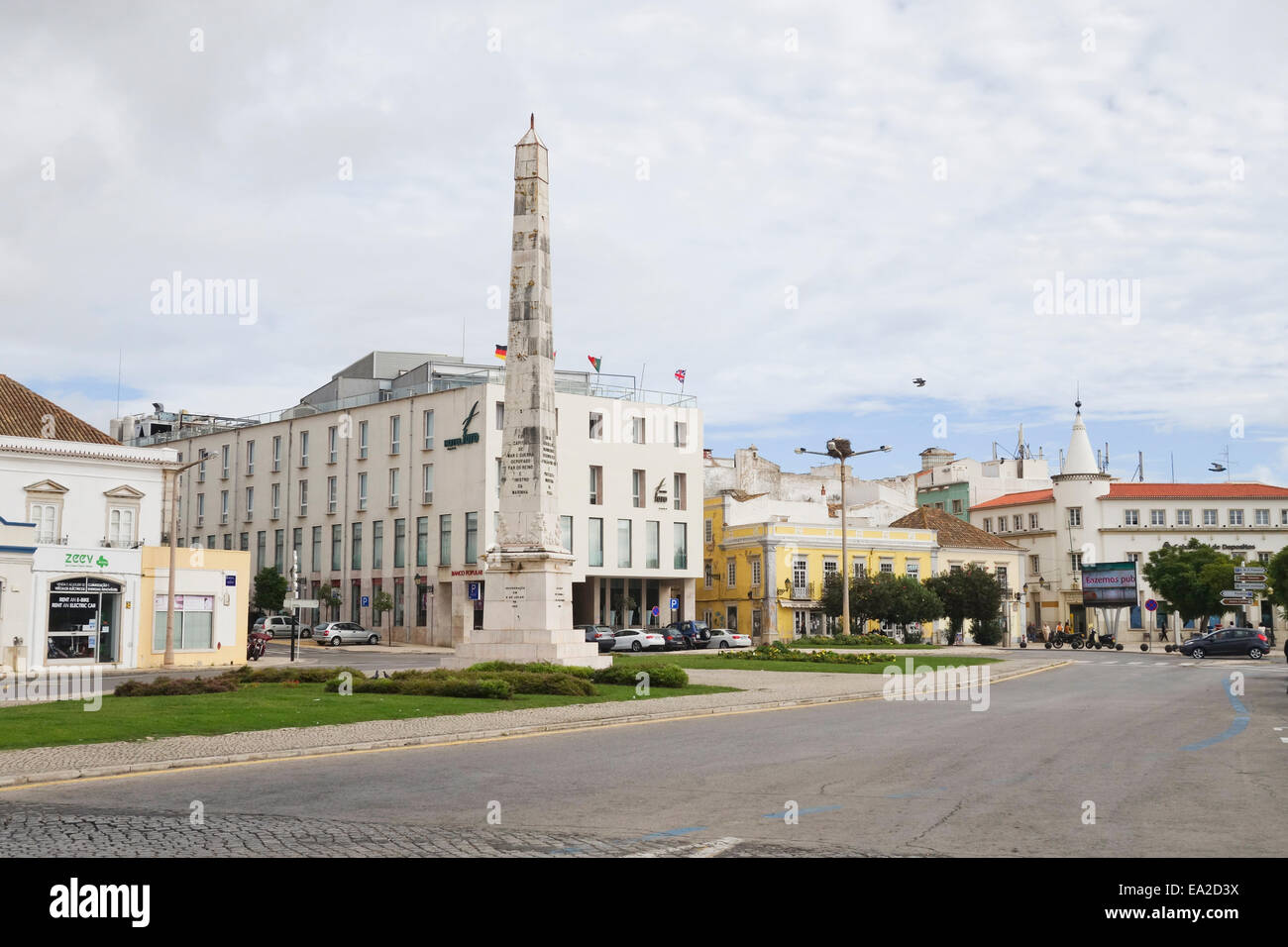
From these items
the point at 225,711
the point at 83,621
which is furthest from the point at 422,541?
the point at 225,711

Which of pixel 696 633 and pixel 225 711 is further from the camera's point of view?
pixel 696 633

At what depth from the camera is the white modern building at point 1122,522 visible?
91.2 metres

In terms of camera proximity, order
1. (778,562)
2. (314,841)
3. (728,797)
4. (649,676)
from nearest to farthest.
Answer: (314,841) → (728,797) → (649,676) → (778,562)

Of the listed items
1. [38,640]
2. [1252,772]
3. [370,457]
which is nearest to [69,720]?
[1252,772]

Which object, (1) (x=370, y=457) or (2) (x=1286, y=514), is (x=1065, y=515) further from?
(1) (x=370, y=457)

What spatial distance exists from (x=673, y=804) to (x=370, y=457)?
60.3 m

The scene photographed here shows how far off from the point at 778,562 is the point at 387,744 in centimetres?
5667

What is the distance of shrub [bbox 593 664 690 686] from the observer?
25094 mm

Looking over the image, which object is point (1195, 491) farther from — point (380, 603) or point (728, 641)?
point (380, 603)

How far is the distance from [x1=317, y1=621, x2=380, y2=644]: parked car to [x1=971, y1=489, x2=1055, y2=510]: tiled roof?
57.3m

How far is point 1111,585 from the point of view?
77.0 meters

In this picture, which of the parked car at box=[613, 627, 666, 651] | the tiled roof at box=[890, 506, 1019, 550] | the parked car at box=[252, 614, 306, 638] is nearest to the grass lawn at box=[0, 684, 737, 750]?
the parked car at box=[613, 627, 666, 651]

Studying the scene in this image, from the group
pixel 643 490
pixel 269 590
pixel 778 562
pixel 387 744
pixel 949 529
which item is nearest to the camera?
pixel 387 744

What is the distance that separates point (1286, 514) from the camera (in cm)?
9100
